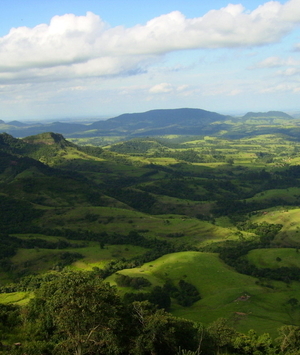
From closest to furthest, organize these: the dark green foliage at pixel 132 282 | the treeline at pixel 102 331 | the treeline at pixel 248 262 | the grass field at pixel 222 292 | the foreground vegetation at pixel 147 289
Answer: the treeline at pixel 102 331 → the foreground vegetation at pixel 147 289 → the grass field at pixel 222 292 → the dark green foliage at pixel 132 282 → the treeline at pixel 248 262

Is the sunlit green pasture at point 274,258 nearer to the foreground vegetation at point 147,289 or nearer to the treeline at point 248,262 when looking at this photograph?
the foreground vegetation at point 147,289

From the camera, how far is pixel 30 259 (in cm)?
14938

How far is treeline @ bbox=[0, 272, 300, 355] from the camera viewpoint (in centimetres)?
3953

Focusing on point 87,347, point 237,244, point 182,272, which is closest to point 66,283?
point 87,347

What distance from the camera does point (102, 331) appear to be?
40.9 metres

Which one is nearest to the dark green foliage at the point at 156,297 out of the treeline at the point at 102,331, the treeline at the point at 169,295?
the treeline at the point at 169,295

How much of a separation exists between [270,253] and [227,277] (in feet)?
106

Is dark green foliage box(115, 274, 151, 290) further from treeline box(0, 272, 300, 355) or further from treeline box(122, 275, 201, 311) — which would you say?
treeline box(0, 272, 300, 355)

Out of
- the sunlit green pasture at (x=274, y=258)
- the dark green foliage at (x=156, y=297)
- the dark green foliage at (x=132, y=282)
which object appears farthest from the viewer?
the sunlit green pasture at (x=274, y=258)

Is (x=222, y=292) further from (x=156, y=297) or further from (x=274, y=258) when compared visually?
(x=274, y=258)

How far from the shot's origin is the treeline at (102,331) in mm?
39531

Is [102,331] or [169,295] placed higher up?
[102,331]

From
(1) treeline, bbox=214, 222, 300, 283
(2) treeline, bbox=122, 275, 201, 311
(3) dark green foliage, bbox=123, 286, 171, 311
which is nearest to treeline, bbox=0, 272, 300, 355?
(3) dark green foliage, bbox=123, 286, 171, 311

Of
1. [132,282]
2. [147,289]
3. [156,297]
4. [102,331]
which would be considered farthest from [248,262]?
[102,331]
